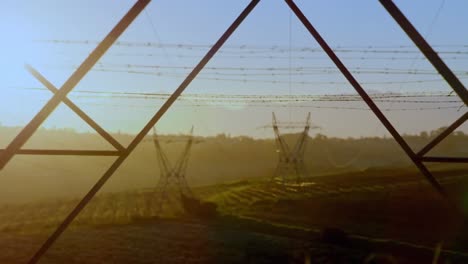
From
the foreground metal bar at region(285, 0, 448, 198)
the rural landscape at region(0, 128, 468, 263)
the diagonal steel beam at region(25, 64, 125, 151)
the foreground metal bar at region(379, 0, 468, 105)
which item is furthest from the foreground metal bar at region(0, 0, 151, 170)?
the rural landscape at region(0, 128, 468, 263)

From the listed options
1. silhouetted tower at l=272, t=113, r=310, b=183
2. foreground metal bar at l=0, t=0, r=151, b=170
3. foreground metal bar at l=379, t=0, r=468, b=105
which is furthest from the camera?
silhouetted tower at l=272, t=113, r=310, b=183

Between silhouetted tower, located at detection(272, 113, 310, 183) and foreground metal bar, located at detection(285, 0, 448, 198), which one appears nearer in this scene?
foreground metal bar, located at detection(285, 0, 448, 198)

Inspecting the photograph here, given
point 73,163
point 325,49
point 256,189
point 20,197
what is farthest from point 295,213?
point 73,163

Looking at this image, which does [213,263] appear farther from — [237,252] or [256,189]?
[256,189]

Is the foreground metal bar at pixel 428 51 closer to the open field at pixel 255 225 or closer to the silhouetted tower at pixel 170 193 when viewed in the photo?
the open field at pixel 255 225

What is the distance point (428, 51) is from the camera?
335 inches

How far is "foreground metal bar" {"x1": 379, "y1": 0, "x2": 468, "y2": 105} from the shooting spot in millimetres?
8484

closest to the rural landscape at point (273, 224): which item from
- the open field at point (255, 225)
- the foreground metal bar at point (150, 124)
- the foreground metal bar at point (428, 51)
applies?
the open field at point (255, 225)

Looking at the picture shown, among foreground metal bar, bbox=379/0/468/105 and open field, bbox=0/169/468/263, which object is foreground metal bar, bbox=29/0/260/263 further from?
open field, bbox=0/169/468/263

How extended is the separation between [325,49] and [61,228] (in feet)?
16.6

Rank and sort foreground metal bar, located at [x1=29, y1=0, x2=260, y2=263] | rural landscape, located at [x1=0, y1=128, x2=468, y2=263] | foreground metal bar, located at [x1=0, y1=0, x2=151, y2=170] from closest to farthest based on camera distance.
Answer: foreground metal bar, located at [x1=0, y1=0, x2=151, y2=170] → foreground metal bar, located at [x1=29, y1=0, x2=260, y2=263] → rural landscape, located at [x1=0, y1=128, x2=468, y2=263]

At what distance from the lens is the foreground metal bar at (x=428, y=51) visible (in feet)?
27.8

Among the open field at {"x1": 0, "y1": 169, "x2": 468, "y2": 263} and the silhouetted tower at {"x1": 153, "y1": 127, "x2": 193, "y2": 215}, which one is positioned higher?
the silhouetted tower at {"x1": 153, "y1": 127, "x2": 193, "y2": 215}

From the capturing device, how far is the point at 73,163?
87125 millimetres
